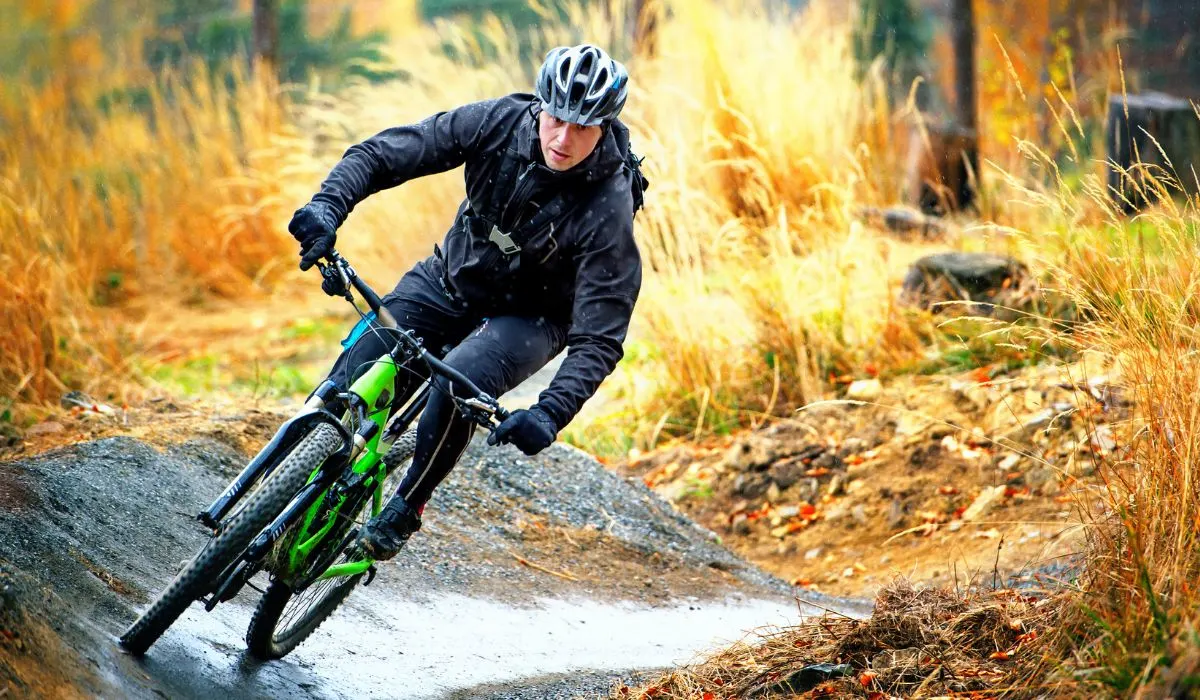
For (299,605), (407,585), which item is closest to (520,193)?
(299,605)

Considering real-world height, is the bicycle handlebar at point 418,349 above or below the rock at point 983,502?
above

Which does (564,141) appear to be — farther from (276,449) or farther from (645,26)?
(645,26)

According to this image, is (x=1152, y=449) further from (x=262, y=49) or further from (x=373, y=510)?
(x=262, y=49)


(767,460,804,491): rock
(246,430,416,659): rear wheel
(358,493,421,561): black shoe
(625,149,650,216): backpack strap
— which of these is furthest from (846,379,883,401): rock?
(358,493,421,561): black shoe

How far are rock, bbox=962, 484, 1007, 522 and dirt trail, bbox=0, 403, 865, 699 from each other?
3.50 ft

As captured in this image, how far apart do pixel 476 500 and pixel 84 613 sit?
9.48ft

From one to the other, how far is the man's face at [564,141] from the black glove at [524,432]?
930mm

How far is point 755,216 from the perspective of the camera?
991cm

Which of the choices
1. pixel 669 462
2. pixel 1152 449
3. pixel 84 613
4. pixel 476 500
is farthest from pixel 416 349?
pixel 669 462

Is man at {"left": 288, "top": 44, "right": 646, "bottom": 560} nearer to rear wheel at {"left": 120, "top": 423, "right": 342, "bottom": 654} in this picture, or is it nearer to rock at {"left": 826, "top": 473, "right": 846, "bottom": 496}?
rear wheel at {"left": 120, "top": 423, "right": 342, "bottom": 654}

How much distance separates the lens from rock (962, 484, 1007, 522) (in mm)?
6641

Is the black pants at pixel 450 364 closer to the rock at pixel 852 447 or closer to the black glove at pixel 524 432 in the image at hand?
the black glove at pixel 524 432

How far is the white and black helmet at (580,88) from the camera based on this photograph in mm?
4023

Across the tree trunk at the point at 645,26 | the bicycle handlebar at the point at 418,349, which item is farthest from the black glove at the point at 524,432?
the tree trunk at the point at 645,26
